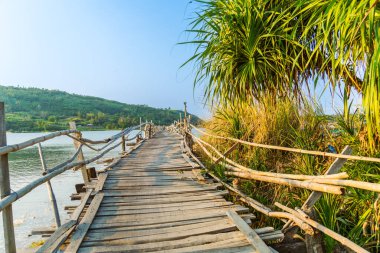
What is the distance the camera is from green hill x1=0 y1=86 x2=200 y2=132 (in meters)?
73.3

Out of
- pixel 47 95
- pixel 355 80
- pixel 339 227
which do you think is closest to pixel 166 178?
pixel 339 227

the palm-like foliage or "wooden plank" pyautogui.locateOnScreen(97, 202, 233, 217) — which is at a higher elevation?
the palm-like foliage

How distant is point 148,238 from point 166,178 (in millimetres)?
2542

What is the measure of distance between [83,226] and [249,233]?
167 cm

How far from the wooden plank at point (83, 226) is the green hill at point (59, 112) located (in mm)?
64628

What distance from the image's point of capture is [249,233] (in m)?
2.75

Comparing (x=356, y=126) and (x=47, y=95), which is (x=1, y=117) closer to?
(x=356, y=126)

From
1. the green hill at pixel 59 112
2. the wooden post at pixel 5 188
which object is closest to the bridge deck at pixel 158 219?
the wooden post at pixel 5 188

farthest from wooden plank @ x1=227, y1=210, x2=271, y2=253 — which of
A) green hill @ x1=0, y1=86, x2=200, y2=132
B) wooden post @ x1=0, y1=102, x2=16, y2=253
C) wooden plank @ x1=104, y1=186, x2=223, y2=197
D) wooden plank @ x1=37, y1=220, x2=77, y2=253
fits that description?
green hill @ x1=0, y1=86, x2=200, y2=132

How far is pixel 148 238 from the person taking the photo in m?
2.78

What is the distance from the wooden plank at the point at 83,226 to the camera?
2543 mm

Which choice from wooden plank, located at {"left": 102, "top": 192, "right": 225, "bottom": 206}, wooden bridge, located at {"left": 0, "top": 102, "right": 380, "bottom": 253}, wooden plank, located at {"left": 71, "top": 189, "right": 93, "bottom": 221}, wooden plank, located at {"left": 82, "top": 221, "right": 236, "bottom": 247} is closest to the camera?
wooden bridge, located at {"left": 0, "top": 102, "right": 380, "bottom": 253}

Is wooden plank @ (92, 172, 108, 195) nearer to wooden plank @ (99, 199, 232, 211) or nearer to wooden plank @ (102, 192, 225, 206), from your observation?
wooden plank @ (102, 192, 225, 206)

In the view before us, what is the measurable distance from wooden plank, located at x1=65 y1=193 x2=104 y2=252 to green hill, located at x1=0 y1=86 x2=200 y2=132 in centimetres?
6463
